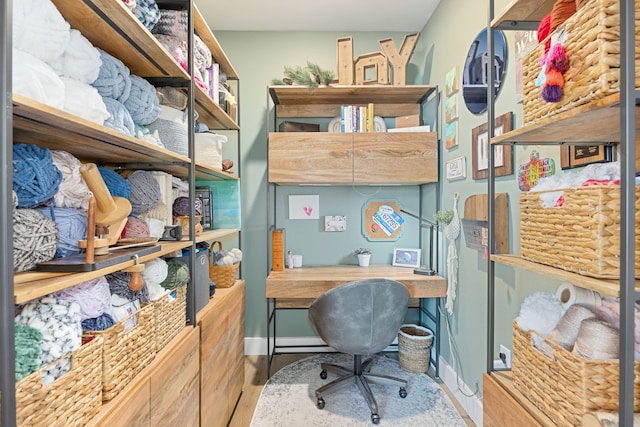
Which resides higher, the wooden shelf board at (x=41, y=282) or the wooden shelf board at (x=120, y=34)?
the wooden shelf board at (x=120, y=34)

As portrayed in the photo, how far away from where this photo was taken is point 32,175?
0.80 metres

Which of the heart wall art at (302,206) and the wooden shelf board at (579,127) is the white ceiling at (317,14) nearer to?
the heart wall art at (302,206)

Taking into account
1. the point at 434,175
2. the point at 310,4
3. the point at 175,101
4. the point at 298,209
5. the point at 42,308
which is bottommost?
the point at 42,308

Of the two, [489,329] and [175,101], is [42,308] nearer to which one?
[175,101]

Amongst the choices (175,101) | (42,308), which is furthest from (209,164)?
(42,308)

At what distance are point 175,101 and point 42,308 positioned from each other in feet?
3.54

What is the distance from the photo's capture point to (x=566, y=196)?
90 cm

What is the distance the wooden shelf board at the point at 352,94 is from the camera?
8.33 ft

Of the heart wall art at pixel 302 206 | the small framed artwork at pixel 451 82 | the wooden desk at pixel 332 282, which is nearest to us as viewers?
the small framed artwork at pixel 451 82

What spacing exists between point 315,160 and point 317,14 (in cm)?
113

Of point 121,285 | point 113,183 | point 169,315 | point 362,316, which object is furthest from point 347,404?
point 113,183

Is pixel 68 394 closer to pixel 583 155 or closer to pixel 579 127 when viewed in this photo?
pixel 579 127

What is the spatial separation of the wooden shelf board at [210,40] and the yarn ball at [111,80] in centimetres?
68

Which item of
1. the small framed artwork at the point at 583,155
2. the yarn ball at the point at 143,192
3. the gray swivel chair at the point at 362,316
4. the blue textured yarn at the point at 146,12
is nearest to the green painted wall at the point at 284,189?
the gray swivel chair at the point at 362,316
